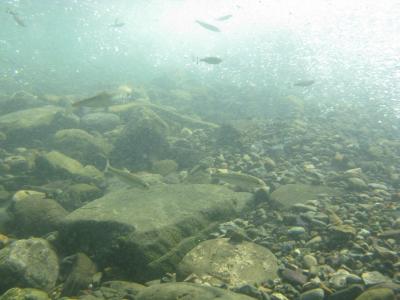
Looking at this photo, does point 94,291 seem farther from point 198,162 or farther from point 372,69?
point 372,69

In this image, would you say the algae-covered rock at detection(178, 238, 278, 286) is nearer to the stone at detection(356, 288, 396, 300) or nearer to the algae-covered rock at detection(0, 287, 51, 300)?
the stone at detection(356, 288, 396, 300)

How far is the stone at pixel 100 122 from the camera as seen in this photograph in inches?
450

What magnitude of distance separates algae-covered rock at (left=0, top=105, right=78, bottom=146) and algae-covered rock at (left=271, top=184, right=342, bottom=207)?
7345 mm

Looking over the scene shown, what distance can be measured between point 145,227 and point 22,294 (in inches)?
61.7

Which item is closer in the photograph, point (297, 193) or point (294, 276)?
point (294, 276)

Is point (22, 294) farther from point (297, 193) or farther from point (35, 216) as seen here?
point (297, 193)

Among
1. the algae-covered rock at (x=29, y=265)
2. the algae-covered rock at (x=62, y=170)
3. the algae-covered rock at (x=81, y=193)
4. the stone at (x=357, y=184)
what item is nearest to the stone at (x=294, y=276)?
the algae-covered rock at (x=29, y=265)

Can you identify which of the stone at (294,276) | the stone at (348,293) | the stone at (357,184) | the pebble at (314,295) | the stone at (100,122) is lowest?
the stone at (100,122)

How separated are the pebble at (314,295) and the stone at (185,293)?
71 centimetres

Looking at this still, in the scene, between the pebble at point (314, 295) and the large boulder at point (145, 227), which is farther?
the large boulder at point (145, 227)

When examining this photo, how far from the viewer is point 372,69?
89.1ft

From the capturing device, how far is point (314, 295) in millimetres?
3750

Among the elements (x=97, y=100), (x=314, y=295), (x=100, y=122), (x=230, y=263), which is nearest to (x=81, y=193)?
(x=97, y=100)

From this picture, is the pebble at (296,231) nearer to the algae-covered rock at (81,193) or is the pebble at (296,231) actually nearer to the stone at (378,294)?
the stone at (378,294)
